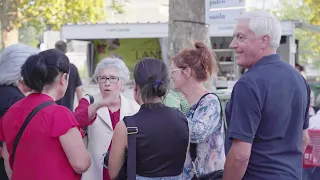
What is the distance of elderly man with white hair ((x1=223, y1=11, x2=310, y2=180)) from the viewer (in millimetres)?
3080

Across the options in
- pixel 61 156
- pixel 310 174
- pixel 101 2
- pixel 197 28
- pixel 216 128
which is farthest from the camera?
pixel 101 2

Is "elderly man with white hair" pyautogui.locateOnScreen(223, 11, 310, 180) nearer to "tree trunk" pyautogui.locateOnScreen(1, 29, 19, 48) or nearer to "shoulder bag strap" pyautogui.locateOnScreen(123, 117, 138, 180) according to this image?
"shoulder bag strap" pyautogui.locateOnScreen(123, 117, 138, 180)

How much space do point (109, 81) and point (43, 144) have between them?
1104mm

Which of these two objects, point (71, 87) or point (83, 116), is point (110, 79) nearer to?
point (83, 116)

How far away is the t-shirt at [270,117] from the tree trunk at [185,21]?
3480 mm

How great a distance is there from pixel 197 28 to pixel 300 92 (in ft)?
12.1

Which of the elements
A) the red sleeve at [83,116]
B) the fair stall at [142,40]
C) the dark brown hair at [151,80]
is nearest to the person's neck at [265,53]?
the dark brown hair at [151,80]

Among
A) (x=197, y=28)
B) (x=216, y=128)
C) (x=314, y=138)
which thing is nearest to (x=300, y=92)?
(x=216, y=128)

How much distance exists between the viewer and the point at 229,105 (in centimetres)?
326

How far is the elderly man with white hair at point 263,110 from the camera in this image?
308 centimetres

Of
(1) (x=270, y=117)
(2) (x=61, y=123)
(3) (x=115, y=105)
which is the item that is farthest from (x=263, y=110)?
(3) (x=115, y=105)

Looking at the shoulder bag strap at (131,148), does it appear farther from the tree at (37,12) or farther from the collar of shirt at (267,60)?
the tree at (37,12)

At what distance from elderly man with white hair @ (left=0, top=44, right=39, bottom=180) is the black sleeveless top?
1.06 meters

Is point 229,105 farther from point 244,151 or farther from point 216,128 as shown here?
point 216,128
